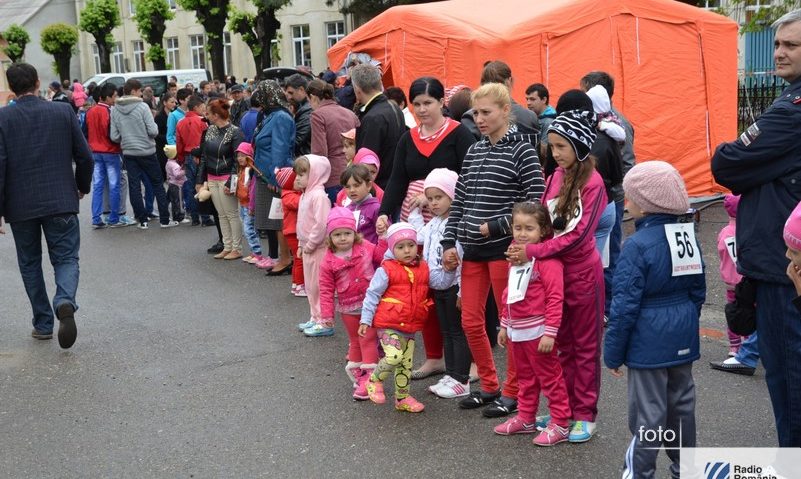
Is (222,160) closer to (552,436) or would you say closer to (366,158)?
(366,158)

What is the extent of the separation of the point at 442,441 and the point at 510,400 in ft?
1.89

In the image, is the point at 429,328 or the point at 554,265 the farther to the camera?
the point at 429,328

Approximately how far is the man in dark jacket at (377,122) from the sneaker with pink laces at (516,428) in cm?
298

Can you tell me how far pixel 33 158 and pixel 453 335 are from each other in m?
3.78

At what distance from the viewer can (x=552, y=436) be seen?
16.4 ft

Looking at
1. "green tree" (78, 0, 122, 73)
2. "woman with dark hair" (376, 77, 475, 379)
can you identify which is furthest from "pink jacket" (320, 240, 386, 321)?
"green tree" (78, 0, 122, 73)

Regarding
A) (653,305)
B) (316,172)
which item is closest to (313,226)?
(316,172)

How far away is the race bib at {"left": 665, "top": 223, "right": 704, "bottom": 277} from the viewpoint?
163 inches

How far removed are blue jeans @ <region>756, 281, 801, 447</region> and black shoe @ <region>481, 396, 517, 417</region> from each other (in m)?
1.69

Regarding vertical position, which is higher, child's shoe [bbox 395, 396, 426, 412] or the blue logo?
child's shoe [bbox 395, 396, 426, 412]

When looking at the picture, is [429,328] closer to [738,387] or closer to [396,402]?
[396,402]

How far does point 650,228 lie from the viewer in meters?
4.23

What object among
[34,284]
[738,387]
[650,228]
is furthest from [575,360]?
[34,284]

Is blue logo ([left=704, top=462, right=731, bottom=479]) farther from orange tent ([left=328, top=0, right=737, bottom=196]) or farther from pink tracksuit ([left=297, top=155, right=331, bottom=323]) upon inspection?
orange tent ([left=328, top=0, right=737, bottom=196])
